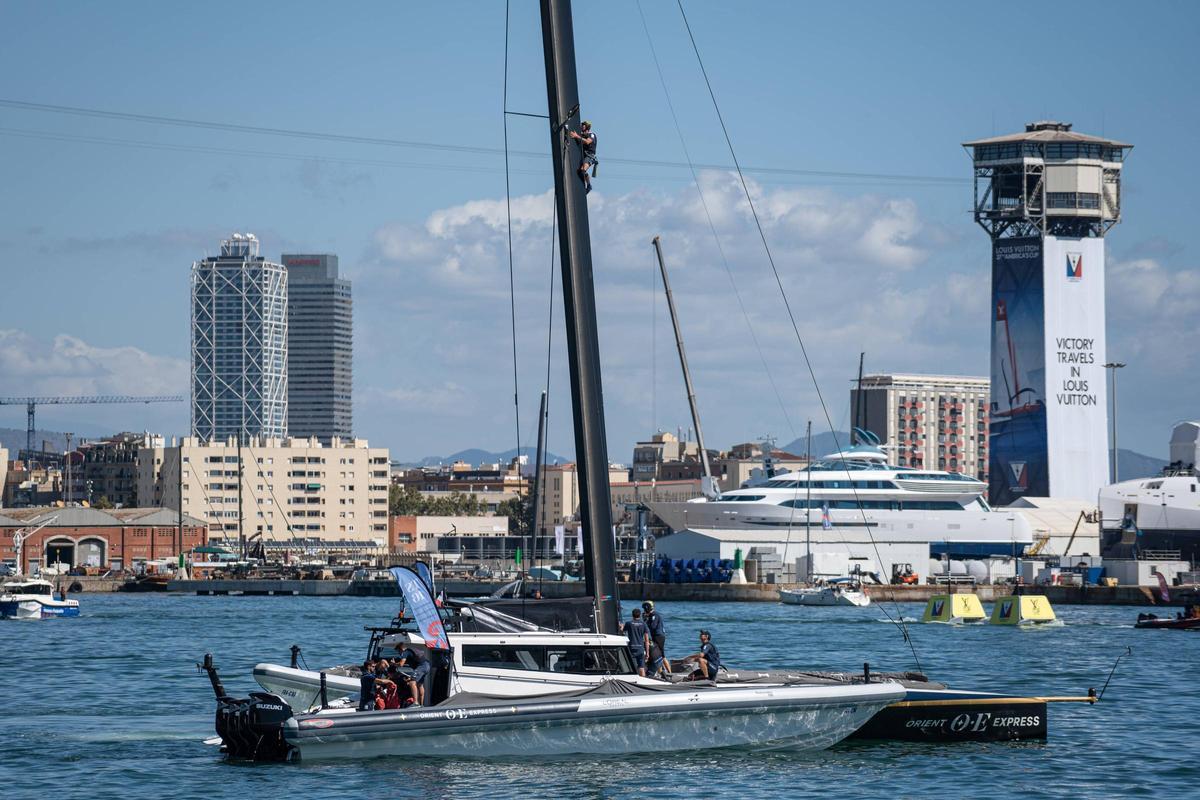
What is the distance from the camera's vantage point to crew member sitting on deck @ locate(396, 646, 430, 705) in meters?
24.7

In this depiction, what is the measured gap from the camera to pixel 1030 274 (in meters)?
157

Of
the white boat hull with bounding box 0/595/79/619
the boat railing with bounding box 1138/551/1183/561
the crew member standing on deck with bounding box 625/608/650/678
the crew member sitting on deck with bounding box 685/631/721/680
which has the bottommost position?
the white boat hull with bounding box 0/595/79/619

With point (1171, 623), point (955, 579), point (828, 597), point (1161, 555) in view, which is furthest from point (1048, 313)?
point (1171, 623)

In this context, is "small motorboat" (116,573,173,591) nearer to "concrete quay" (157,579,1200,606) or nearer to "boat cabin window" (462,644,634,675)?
"concrete quay" (157,579,1200,606)

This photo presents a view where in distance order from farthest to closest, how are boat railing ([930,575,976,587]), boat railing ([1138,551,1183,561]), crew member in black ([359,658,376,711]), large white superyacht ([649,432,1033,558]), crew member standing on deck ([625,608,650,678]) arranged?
boat railing ([1138,551,1183,561])
large white superyacht ([649,432,1033,558])
boat railing ([930,575,976,587])
crew member standing on deck ([625,608,650,678])
crew member in black ([359,658,376,711])

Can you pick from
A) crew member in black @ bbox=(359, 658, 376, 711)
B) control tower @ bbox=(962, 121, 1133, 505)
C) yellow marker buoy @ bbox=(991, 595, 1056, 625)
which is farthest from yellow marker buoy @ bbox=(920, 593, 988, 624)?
control tower @ bbox=(962, 121, 1133, 505)

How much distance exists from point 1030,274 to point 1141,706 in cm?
12529

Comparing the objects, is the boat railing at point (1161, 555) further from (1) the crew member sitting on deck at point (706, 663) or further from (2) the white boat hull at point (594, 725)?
(2) the white boat hull at point (594, 725)

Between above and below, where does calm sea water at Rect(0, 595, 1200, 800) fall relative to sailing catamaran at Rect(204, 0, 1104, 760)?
below

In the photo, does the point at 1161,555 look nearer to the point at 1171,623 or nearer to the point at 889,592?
the point at 889,592

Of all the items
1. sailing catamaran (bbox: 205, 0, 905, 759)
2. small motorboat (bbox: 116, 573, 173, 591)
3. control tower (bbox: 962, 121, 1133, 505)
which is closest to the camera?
sailing catamaran (bbox: 205, 0, 905, 759)

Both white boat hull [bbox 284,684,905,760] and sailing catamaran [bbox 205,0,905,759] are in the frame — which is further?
sailing catamaran [bbox 205,0,905,759]

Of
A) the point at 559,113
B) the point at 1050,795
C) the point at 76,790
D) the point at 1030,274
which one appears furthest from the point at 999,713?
the point at 1030,274

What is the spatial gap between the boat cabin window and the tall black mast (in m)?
0.41
